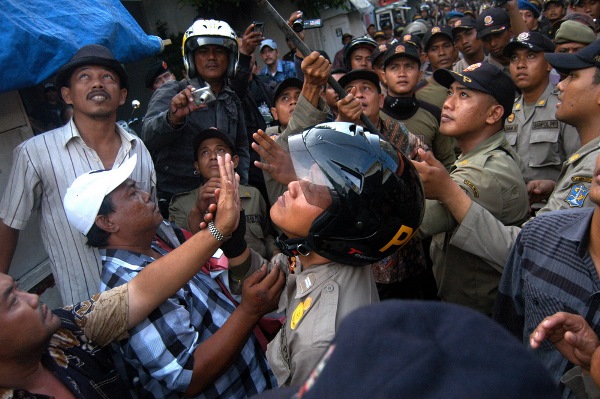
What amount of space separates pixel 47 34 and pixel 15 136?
1.01 m

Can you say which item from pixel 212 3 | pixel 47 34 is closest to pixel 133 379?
pixel 47 34

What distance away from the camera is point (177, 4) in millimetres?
12492

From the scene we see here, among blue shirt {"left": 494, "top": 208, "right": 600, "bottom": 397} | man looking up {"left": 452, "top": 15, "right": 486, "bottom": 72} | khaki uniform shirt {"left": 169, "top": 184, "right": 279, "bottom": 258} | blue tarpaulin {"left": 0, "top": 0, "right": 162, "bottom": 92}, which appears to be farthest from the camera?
man looking up {"left": 452, "top": 15, "right": 486, "bottom": 72}

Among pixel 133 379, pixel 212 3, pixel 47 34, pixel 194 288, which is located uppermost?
pixel 212 3

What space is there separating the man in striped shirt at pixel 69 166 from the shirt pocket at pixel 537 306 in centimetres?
228

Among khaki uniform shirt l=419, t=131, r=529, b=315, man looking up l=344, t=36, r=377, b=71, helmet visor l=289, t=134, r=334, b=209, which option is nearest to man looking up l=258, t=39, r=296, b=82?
man looking up l=344, t=36, r=377, b=71

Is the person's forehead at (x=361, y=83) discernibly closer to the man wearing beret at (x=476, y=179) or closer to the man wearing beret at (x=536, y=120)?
the man wearing beret at (x=476, y=179)

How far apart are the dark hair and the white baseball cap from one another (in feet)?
0.05

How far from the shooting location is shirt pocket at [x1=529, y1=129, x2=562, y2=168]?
11.9 ft

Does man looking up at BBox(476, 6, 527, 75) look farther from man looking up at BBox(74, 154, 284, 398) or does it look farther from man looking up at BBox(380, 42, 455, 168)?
man looking up at BBox(74, 154, 284, 398)

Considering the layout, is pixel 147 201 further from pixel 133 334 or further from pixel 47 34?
pixel 47 34

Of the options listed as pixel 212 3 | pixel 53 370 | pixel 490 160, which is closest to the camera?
pixel 53 370

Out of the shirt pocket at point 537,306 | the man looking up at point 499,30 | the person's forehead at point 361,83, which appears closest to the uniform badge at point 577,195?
the shirt pocket at point 537,306

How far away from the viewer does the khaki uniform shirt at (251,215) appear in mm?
3533
